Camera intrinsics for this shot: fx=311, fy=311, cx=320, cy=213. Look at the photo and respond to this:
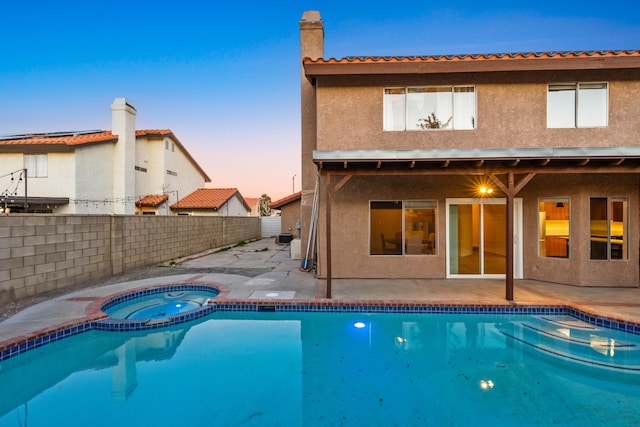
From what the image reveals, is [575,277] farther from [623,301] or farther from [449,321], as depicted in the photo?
[449,321]

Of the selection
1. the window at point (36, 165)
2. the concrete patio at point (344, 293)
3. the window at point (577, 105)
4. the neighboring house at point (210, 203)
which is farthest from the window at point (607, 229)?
the window at point (36, 165)

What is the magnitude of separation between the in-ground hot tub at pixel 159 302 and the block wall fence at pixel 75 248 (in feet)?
6.20

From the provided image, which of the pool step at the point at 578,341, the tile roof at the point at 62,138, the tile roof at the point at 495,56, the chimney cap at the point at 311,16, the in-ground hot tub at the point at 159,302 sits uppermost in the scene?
the chimney cap at the point at 311,16

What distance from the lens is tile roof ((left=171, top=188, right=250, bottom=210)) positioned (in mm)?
24688

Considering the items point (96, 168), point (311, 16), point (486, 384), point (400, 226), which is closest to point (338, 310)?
point (486, 384)

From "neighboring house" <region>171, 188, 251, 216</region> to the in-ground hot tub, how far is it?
16.8 metres

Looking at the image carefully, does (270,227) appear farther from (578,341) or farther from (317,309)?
Answer: (578,341)

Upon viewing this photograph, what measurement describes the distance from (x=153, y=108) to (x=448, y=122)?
70.2 ft

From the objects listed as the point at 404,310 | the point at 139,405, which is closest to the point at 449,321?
the point at 404,310

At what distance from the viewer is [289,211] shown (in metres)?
21.8

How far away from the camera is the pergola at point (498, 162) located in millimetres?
6418

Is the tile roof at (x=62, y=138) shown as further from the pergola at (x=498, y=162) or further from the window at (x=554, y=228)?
the window at (x=554, y=228)

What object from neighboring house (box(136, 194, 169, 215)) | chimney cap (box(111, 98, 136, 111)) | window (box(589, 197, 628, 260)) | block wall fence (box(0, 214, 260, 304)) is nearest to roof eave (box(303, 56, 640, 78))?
window (box(589, 197, 628, 260))

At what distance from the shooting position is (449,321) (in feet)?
21.0
